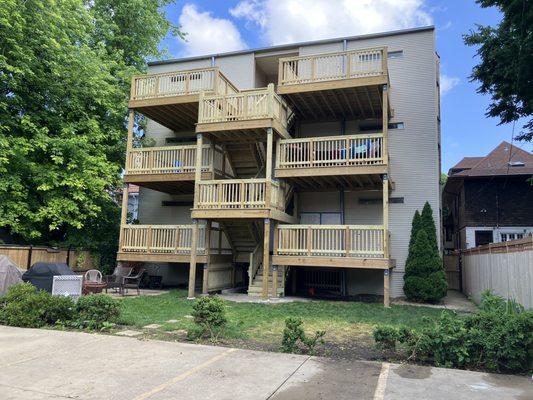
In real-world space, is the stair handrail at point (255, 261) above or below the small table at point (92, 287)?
above

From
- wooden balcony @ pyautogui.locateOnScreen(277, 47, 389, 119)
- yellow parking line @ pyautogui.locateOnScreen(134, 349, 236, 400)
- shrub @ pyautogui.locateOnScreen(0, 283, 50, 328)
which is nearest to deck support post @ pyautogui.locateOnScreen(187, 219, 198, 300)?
shrub @ pyautogui.locateOnScreen(0, 283, 50, 328)

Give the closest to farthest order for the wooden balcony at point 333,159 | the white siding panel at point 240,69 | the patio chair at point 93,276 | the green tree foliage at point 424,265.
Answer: the green tree foliage at point 424,265, the wooden balcony at point 333,159, the patio chair at point 93,276, the white siding panel at point 240,69

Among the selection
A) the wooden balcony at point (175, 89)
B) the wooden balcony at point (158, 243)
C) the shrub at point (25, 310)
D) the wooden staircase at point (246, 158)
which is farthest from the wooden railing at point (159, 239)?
the shrub at point (25, 310)

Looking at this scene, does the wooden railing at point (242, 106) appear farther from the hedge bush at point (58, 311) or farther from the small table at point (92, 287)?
the hedge bush at point (58, 311)

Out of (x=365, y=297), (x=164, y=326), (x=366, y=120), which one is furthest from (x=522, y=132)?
(x=164, y=326)

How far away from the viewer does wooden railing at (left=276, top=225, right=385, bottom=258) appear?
12938mm

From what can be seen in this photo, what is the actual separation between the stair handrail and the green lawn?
2.74 metres

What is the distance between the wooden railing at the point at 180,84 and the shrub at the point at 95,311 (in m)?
9.07

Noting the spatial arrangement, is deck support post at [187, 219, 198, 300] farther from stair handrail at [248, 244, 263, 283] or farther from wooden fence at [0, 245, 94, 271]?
wooden fence at [0, 245, 94, 271]

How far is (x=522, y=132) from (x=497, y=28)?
402 centimetres

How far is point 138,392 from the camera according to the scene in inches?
186

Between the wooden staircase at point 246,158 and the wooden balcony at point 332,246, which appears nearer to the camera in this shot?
the wooden balcony at point 332,246

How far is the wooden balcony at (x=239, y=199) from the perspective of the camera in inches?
534

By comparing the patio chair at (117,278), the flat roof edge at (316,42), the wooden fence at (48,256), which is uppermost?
the flat roof edge at (316,42)
